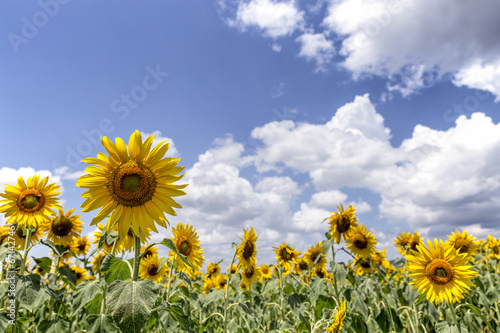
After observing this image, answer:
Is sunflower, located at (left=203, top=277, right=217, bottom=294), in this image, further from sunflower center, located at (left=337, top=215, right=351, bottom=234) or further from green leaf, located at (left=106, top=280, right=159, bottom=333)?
green leaf, located at (left=106, top=280, right=159, bottom=333)

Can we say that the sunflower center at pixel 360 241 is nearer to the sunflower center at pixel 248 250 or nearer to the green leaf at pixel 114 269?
the sunflower center at pixel 248 250

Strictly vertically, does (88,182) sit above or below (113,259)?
above

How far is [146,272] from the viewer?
257 inches

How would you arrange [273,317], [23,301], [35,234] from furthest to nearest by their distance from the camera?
1. [273,317]
2. [35,234]
3. [23,301]

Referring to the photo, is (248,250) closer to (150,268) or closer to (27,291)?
(150,268)

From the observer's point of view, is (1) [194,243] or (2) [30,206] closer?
(2) [30,206]

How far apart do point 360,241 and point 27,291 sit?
5862mm

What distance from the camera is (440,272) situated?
4551mm

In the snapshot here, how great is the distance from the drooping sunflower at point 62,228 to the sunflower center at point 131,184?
13.5 feet

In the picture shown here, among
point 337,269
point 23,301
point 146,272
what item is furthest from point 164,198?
point 146,272

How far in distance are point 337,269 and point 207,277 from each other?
21.1 ft

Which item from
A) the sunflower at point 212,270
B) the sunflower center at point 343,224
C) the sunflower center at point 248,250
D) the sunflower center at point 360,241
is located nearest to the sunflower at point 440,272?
the sunflower center at point 343,224

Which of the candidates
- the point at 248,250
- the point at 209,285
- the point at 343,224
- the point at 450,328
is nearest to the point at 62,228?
the point at 248,250

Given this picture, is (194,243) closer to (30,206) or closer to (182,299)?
(182,299)
